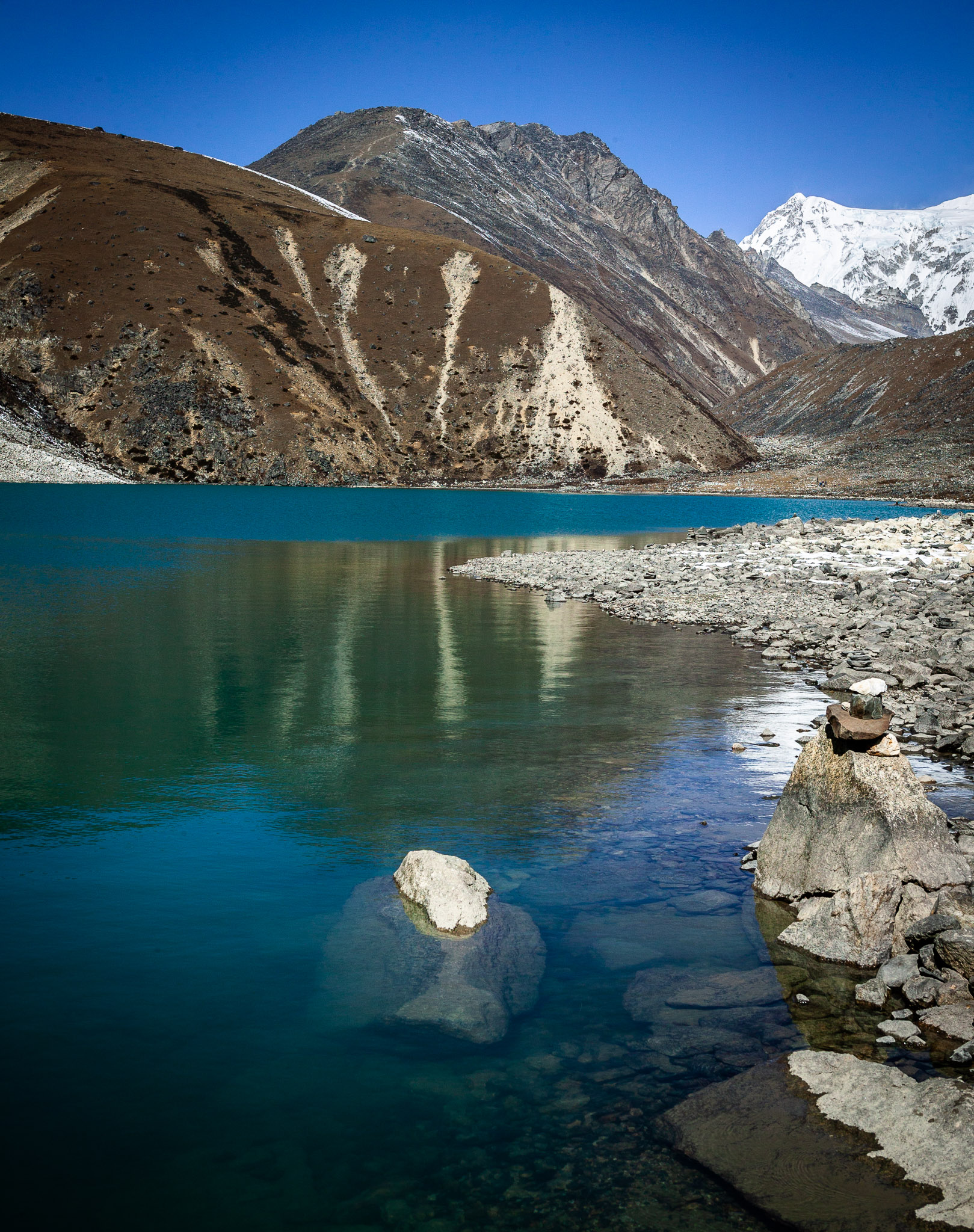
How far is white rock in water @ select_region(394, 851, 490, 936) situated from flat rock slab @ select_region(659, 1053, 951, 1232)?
3297 mm

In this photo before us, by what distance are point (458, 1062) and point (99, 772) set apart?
31.4 ft

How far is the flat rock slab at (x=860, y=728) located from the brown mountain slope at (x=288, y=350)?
128m

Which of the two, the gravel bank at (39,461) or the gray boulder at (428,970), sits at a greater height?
the gravel bank at (39,461)

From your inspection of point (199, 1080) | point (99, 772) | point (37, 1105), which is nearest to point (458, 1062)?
point (199, 1080)

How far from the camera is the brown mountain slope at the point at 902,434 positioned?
139250mm

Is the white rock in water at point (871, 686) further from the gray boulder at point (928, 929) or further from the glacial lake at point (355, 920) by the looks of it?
the gray boulder at point (928, 929)

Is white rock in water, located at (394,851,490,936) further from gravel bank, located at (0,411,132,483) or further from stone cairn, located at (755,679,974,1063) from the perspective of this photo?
gravel bank, located at (0,411,132,483)

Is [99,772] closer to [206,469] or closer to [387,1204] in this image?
[387,1204]

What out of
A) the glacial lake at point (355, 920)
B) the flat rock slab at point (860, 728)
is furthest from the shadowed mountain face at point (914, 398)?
the flat rock slab at point (860, 728)

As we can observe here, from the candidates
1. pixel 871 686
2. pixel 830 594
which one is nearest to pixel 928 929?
pixel 871 686

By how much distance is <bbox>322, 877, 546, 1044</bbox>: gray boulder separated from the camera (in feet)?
27.7

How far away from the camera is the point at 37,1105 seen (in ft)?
23.6

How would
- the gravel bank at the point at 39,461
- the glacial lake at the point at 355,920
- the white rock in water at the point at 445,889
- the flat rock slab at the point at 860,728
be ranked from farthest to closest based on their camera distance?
1. the gravel bank at the point at 39,461
2. the flat rock slab at the point at 860,728
3. the white rock in water at the point at 445,889
4. the glacial lake at the point at 355,920

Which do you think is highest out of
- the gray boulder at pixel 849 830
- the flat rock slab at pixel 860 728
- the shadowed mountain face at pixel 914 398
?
the shadowed mountain face at pixel 914 398
